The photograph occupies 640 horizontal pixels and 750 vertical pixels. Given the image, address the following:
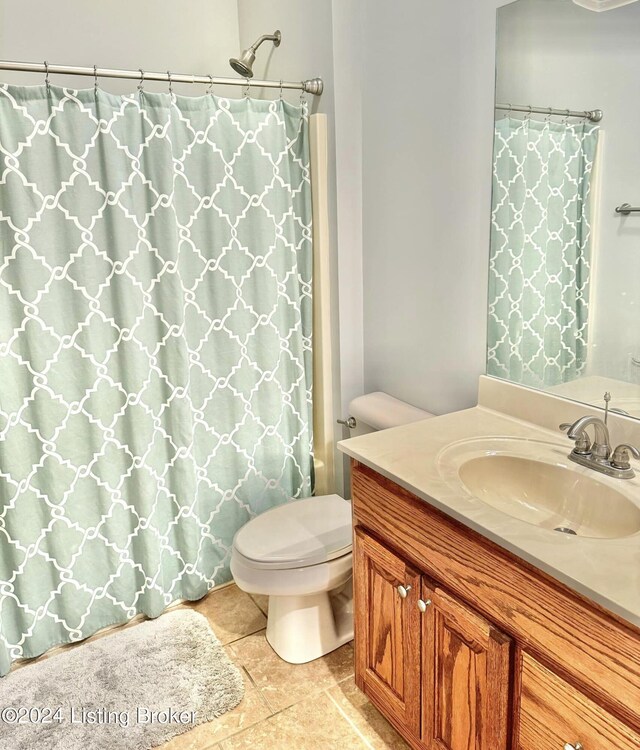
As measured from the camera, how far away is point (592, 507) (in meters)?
1.29

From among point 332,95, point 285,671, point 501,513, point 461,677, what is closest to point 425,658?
point 461,677

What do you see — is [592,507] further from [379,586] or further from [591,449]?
[379,586]

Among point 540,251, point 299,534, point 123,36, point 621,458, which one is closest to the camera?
point 621,458

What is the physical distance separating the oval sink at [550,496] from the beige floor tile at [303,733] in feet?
2.70

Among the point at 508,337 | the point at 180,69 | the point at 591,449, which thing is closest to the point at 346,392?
the point at 508,337

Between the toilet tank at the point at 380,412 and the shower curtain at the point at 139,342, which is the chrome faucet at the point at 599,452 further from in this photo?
the shower curtain at the point at 139,342

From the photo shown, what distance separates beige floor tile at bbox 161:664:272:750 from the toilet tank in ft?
3.11

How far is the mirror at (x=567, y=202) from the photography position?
52.3 inches

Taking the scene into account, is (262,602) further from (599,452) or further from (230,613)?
(599,452)

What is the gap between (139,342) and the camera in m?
1.95

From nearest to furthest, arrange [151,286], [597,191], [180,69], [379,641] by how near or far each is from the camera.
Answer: [597,191] → [379,641] → [151,286] → [180,69]

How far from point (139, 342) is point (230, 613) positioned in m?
1.07

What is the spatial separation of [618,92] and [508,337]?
2.17 feet

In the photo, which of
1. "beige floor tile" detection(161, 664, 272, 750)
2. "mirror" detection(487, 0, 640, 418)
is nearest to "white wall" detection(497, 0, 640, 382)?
"mirror" detection(487, 0, 640, 418)
